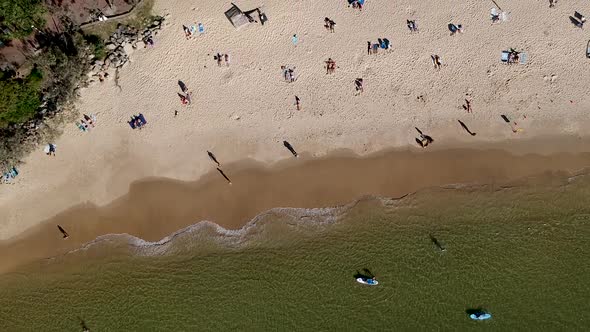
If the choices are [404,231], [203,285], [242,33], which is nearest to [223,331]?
[203,285]

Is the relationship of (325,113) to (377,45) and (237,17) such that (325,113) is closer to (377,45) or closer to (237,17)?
(377,45)

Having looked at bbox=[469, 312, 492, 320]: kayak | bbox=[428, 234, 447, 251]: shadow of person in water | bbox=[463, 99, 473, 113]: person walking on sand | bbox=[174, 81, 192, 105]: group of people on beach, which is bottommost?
bbox=[469, 312, 492, 320]: kayak

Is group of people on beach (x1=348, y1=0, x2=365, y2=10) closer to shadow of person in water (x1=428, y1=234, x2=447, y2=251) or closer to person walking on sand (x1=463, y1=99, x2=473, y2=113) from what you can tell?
person walking on sand (x1=463, y1=99, x2=473, y2=113)

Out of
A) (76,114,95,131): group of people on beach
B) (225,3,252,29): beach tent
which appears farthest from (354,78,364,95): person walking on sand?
(76,114,95,131): group of people on beach

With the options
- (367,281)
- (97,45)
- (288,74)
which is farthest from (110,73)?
(367,281)

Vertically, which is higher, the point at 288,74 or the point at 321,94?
the point at 288,74

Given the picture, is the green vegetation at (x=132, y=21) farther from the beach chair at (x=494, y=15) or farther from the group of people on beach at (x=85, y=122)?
the beach chair at (x=494, y=15)

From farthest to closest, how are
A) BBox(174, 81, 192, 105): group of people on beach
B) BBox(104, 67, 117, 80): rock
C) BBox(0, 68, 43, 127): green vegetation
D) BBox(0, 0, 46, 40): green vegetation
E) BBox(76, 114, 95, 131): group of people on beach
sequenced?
1. BBox(174, 81, 192, 105): group of people on beach
2. BBox(76, 114, 95, 131): group of people on beach
3. BBox(104, 67, 117, 80): rock
4. BBox(0, 68, 43, 127): green vegetation
5. BBox(0, 0, 46, 40): green vegetation
